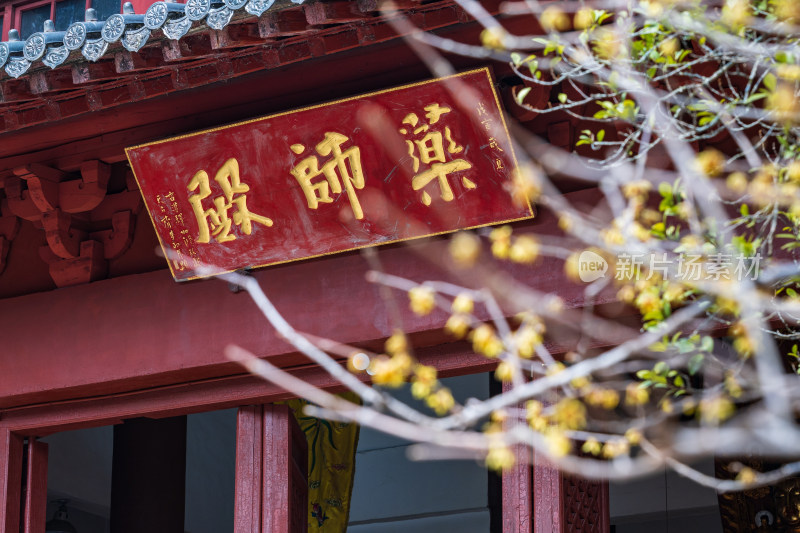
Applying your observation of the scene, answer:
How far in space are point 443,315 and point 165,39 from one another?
1522mm

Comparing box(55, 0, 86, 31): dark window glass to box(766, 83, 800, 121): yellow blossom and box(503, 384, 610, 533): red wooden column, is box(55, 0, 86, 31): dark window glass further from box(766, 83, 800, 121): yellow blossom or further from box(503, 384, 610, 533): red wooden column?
box(766, 83, 800, 121): yellow blossom

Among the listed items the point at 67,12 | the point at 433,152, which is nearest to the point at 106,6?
the point at 67,12

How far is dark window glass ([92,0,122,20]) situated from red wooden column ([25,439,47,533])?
7.78ft

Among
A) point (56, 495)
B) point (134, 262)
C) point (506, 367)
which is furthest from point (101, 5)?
point (506, 367)

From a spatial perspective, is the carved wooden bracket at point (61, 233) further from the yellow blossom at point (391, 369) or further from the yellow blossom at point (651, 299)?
the yellow blossom at point (651, 299)

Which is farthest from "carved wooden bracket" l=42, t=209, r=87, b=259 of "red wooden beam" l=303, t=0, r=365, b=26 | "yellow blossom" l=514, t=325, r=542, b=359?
"yellow blossom" l=514, t=325, r=542, b=359

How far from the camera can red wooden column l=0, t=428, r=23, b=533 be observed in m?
5.37

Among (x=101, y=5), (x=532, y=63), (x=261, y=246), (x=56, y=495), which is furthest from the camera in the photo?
(x=56, y=495)

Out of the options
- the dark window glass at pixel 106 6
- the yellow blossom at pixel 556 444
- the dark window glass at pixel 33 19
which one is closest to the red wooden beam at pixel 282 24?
the yellow blossom at pixel 556 444

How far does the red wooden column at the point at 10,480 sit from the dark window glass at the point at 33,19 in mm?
2288

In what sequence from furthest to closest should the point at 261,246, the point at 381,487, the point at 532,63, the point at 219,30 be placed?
the point at 381,487 → the point at 261,246 → the point at 219,30 → the point at 532,63

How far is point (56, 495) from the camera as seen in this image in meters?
8.37

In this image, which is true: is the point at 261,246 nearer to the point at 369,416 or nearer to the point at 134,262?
the point at 134,262

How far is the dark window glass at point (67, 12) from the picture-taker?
249 inches
